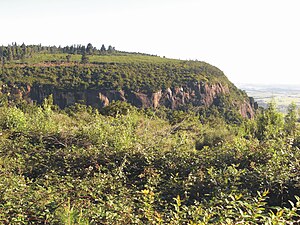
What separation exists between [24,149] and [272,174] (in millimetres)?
5796

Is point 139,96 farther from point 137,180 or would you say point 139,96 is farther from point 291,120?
point 137,180

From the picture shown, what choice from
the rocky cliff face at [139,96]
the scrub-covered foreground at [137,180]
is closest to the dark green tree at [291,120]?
the scrub-covered foreground at [137,180]

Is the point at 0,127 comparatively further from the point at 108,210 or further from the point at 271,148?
the point at 271,148

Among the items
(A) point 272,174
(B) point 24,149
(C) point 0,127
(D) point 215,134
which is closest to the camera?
(A) point 272,174

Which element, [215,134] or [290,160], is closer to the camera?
[290,160]

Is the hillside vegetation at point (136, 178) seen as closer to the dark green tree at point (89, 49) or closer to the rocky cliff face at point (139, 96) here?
the rocky cliff face at point (139, 96)

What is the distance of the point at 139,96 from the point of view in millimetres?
102000

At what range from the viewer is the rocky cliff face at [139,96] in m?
97.0

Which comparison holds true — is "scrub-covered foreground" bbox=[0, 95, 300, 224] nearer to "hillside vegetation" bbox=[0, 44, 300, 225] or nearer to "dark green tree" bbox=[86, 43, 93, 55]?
"hillside vegetation" bbox=[0, 44, 300, 225]

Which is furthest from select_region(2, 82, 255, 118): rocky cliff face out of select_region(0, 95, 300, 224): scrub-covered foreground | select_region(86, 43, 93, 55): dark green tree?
select_region(0, 95, 300, 224): scrub-covered foreground

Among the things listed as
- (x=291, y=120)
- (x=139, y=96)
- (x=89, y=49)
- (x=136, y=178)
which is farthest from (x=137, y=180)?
(x=89, y=49)

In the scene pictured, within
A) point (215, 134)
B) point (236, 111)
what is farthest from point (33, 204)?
point (236, 111)

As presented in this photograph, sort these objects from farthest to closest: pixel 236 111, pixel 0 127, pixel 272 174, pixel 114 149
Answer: pixel 236 111
pixel 0 127
pixel 114 149
pixel 272 174

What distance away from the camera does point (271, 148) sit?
19.3ft
